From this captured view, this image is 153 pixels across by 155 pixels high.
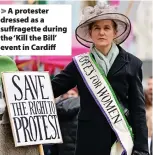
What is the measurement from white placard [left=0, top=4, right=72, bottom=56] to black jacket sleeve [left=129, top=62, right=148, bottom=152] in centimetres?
106

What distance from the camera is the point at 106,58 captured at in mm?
5480

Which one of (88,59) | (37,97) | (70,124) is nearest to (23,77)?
(37,97)

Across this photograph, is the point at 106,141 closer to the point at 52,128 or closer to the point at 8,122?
the point at 52,128

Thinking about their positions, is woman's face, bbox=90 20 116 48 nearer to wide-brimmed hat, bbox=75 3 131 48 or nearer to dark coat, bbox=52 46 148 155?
wide-brimmed hat, bbox=75 3 131 48

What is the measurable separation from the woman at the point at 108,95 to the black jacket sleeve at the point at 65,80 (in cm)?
7

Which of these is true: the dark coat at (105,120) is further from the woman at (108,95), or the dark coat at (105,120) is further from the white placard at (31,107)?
the white placard at (31,107)

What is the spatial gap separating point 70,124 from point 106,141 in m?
1.62

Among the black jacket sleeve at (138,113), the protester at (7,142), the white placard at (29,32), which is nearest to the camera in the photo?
the protester at (7,142)

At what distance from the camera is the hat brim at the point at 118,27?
545 centimetres

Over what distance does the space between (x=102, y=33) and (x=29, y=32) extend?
3.36ft

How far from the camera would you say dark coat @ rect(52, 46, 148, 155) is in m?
5.42

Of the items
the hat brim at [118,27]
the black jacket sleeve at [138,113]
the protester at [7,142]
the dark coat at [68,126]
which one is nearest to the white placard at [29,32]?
the hat brim at [118,27]

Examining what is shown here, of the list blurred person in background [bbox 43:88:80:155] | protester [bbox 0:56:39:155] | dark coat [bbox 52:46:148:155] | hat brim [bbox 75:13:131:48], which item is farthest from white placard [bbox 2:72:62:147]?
blurred person in background [bbox 43:88:80:155]

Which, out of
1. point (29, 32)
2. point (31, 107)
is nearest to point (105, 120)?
point (31, 107)
